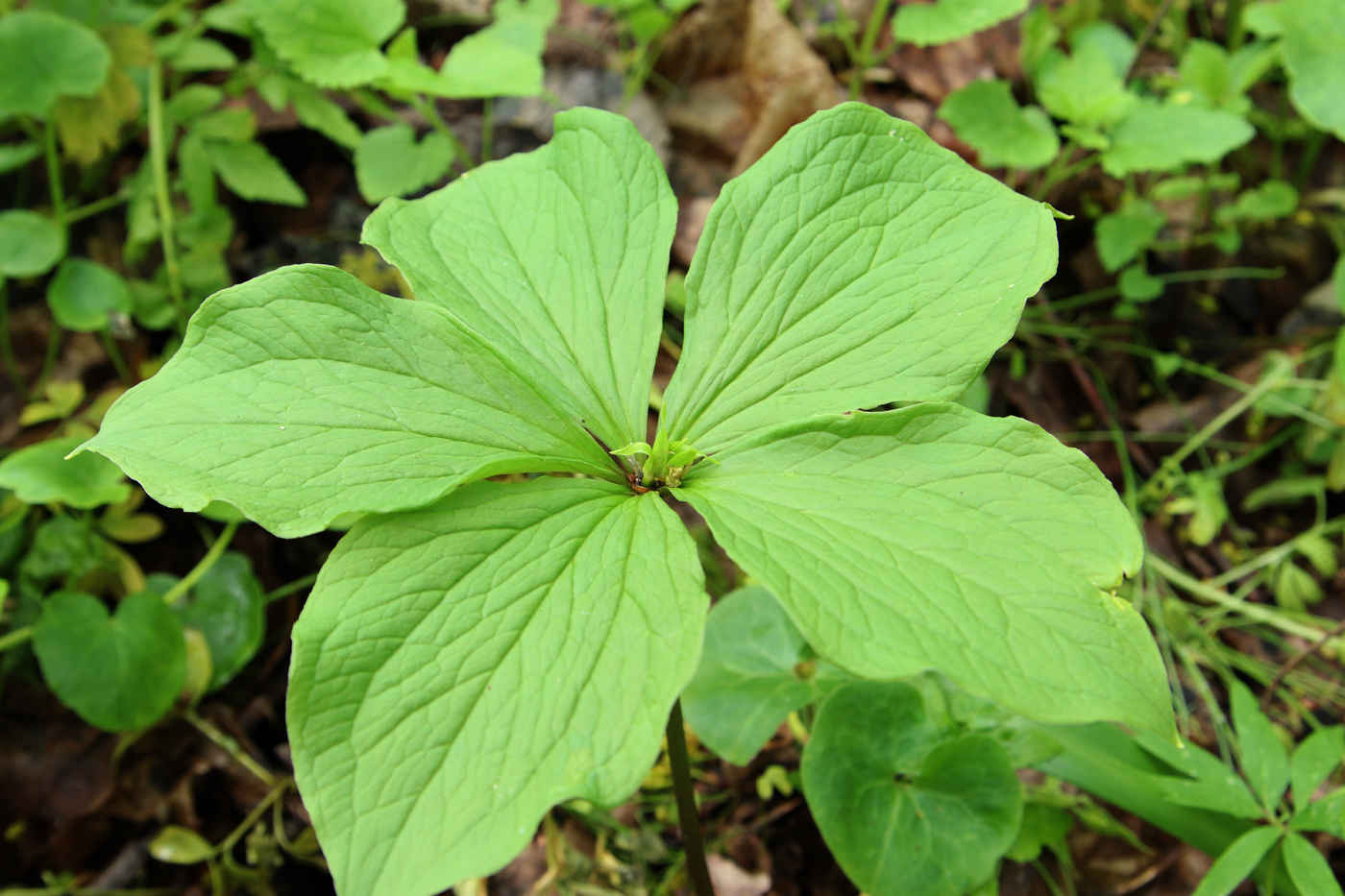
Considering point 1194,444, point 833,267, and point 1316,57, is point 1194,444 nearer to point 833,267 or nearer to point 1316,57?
point 1316,57

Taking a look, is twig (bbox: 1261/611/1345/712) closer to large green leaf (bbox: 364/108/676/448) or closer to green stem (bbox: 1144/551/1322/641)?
green stem (bbox: 1144/551/1322/641)

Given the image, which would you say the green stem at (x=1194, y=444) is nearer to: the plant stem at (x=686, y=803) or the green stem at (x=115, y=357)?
the plant stem at (x=686, y=803)

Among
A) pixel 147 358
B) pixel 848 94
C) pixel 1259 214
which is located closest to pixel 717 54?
pixel 848 94

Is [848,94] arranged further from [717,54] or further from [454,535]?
[454,535]

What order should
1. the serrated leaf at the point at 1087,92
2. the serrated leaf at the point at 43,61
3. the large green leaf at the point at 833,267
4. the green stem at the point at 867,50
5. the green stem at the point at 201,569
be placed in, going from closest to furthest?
1. the large green leaf at the point at 833,267
2. the green stem at the point at 201,569
3. the serrated leaf at the point at 43,61
4. the serrated leaf at the point at 1087,92
5. the green stem at the point at 867,50

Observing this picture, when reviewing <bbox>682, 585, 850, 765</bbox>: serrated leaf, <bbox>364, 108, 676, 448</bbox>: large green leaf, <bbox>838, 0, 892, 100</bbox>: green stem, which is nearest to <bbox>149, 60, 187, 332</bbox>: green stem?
<bbox>364, 108, 676, 448</bbox>: large green leaf

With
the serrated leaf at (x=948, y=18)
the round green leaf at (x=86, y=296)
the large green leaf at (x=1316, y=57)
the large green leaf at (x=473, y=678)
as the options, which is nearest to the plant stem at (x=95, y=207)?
the round green leaf at (x=86, y=296)

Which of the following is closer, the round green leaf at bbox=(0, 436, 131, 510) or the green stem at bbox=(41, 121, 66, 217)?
the round green leaf at bbox=(0, 436, 131, 510)
